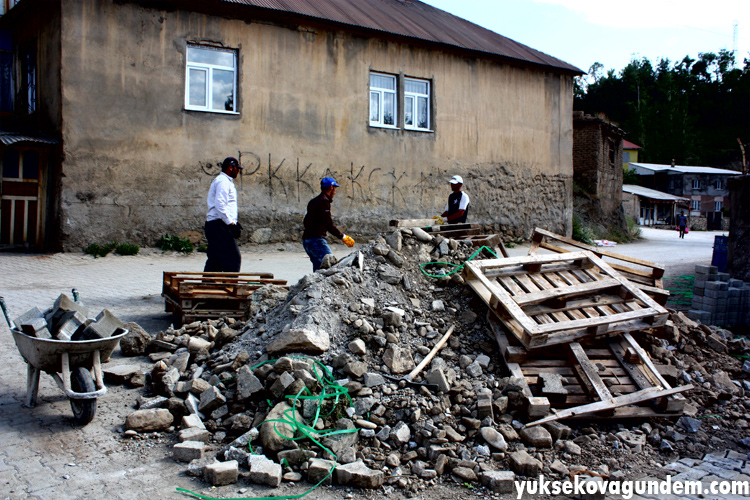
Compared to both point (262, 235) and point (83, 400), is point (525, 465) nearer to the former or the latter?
point (83, 400)

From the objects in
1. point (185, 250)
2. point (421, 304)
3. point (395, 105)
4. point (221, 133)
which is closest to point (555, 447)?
point (421, 304)

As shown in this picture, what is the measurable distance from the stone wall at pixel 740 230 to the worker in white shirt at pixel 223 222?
8.24 m

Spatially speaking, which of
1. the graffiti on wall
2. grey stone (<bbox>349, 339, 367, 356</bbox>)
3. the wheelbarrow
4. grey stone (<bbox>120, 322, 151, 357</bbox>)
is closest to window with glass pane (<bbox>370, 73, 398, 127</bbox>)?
the graffiti on wall

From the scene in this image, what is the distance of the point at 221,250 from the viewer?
283 inches


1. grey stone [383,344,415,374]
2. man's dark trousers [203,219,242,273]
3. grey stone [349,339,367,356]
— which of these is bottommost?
grey stone [383,344,415,374]

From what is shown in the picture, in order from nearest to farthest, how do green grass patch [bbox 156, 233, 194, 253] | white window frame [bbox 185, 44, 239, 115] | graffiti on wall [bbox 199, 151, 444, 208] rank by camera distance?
green grass patch [bbox 156, 233, 194, 253]
white window frame [bbox 185, 44, 239, 115]
graffiti on wall [bbox 199, 151, 444, 208]

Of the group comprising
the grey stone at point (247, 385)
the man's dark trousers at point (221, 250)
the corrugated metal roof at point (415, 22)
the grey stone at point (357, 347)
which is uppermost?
the corrugated metal roof at point (415, 22)

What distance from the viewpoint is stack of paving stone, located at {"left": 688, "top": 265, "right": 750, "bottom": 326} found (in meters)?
7.80

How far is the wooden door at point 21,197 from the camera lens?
12.1 meters

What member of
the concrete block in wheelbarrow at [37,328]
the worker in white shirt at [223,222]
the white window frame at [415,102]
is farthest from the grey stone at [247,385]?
the white window frame at [415,102]

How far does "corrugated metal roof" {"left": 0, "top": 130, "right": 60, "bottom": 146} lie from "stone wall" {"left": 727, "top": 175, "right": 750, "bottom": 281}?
12.6 metres

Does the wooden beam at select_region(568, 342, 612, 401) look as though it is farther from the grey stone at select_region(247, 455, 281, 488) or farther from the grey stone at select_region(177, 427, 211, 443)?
the grey stone at select_region(177, 427, 211, 443)

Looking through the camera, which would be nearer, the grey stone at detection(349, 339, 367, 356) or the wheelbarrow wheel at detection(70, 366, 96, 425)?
the wheelbarrow wheel at detection(70, 366, 96, 425)

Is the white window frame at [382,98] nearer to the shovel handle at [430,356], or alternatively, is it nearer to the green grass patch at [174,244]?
the green grass patch at [174,244]
